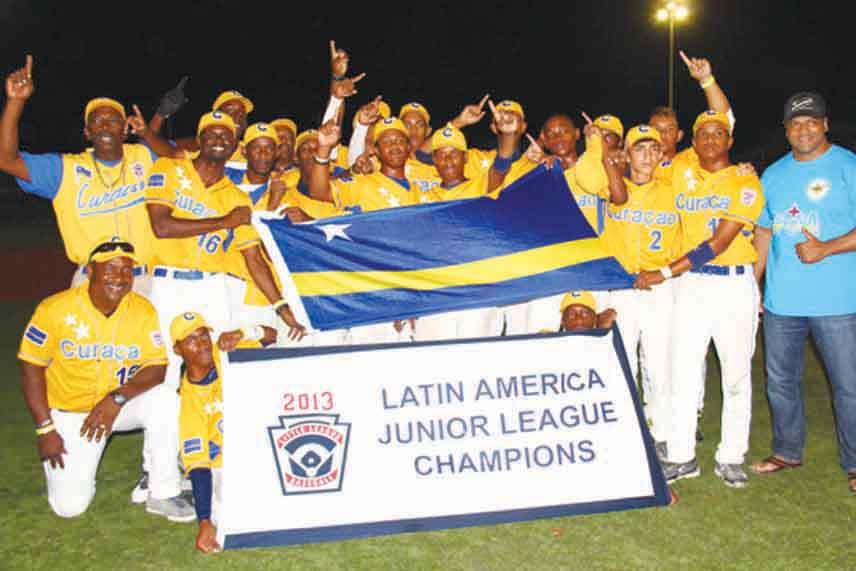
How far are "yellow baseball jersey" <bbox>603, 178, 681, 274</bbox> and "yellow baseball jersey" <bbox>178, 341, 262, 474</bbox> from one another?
3072 millimetres

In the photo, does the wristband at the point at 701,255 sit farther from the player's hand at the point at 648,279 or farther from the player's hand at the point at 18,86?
the player's hand at the point at 18,86

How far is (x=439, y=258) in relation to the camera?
5.69 metres

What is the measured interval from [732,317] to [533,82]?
196 feet

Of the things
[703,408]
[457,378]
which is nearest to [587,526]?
[457,378]

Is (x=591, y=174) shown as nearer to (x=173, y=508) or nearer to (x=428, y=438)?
(x=428, y=438)

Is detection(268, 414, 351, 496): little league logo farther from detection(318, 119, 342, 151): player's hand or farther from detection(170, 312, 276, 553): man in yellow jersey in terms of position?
detection(318, 119, 342, 151): player's hand

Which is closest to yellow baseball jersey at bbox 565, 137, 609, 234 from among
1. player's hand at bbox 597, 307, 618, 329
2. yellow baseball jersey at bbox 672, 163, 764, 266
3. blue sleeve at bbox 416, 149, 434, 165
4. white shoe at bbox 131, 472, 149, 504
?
yellow baseball jersey at bbox 672, 163, 764, 266

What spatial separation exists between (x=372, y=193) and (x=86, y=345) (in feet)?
8.34

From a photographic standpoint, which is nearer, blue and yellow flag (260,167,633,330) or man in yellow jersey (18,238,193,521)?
man in yellow jersey (18,238,193,521)

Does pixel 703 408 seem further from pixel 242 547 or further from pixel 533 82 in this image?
pixel 533 82

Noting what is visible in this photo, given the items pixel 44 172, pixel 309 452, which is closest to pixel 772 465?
pixel 309 452

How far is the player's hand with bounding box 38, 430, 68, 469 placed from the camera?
5359mm

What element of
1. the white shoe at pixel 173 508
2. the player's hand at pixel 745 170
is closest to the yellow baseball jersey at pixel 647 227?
the player's hand at pixel 745 170

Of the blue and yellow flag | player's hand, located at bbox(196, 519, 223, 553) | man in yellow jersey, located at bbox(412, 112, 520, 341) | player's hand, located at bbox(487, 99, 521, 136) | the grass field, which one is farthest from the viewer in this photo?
player's hand, located at bbox(487, 99, 521, 136)
